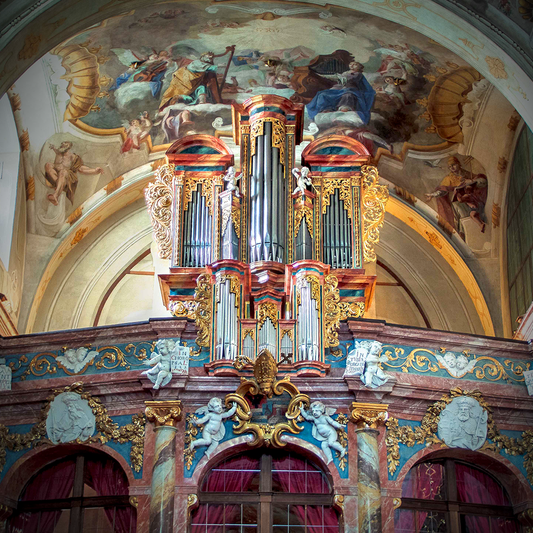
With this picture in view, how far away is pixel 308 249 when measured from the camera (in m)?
18.8

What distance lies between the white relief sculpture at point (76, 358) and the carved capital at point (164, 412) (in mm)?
1362

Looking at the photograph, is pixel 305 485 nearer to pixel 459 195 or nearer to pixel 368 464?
pixel 368 464

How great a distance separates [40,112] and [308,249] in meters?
6.26

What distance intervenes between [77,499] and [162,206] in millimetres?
6544

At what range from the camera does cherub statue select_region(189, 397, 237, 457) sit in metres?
15.7

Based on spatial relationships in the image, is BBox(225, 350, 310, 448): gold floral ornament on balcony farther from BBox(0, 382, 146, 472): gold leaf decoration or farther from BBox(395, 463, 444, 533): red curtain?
BBox(395, 463, 444, 533): red curtain

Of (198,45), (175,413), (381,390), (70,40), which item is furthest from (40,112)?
(381,390)

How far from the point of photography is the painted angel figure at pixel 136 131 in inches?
878

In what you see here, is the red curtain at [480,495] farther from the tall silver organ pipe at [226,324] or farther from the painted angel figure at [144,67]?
the painted angel figure at [144,67]

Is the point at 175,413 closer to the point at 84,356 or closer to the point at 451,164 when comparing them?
the point at 84,356

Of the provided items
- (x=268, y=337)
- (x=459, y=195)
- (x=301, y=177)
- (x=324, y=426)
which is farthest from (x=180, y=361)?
(x=459, y=195)

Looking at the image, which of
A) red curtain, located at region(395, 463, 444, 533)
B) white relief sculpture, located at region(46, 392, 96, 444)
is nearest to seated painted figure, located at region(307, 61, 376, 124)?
red curtain, located at region(395, 463, 444, 533)

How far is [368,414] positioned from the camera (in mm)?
15836

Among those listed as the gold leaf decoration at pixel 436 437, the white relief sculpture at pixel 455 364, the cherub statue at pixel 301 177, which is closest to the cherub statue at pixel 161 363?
the gold leaf decoration at pixel 436 437
